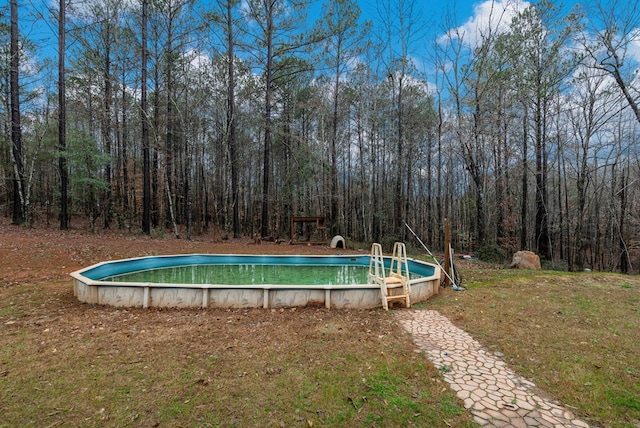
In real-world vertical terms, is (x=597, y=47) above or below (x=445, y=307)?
above

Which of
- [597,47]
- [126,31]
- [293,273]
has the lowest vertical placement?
[293,273]

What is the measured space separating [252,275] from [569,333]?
19.8 feet

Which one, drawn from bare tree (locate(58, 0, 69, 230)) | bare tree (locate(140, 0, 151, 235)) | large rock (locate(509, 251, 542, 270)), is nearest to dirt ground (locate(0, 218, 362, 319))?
bare tree (locate(58, 0, 69, 230))

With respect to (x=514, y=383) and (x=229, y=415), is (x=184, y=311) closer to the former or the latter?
(x=229, y=415)

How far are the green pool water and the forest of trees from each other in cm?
496

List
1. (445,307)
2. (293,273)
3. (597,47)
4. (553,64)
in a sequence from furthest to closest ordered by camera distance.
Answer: (553,64), (597,47), (293,273), (445,307)

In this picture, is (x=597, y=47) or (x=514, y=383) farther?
(x=597, y=47)

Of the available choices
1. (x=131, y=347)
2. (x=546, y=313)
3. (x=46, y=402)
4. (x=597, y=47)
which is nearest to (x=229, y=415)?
(x=46, y=402)

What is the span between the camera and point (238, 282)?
636 centimetres

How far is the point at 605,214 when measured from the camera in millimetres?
15227

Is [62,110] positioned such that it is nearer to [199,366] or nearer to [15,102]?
[15,102]

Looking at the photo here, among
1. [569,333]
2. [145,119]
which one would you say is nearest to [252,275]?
[569,333]

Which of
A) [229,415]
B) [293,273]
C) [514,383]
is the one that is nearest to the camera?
[229,415]

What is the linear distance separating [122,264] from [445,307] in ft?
23.5
